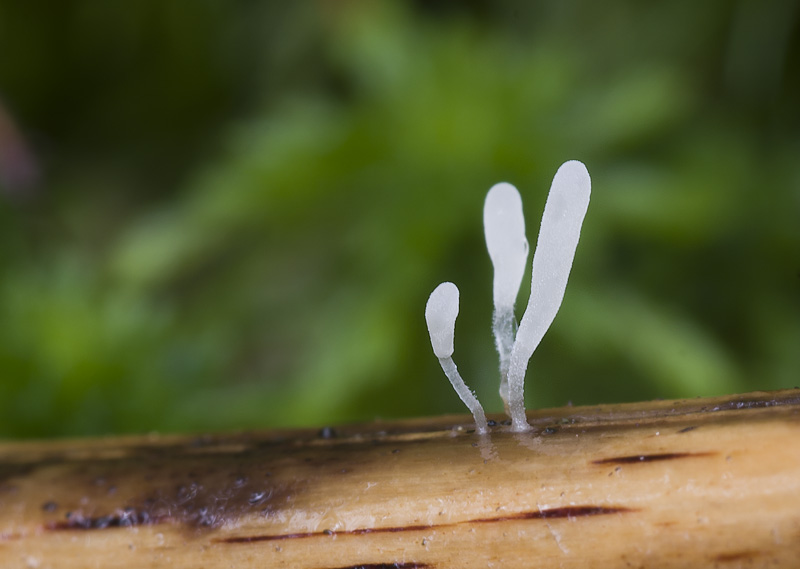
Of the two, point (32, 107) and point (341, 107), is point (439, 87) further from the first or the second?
point (32, 107)

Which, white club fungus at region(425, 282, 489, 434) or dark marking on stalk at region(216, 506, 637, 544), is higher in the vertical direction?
white club fungus at region(425, 282, 489, 434)

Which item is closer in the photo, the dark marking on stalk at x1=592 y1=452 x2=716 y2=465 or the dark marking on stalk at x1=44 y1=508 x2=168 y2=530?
the dark marking on stalk at x1=592 y1=452 x2=716 y2=465

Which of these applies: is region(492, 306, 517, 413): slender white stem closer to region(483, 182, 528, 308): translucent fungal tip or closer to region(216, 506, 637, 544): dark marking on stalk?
region(483, 182, 528, 308): translucent fungal tip

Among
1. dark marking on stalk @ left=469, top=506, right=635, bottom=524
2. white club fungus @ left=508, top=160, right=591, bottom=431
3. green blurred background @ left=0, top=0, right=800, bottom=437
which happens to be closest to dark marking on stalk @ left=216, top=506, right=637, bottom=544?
dark marking on stalk @ left=469, top=506, right=635, bottom=524

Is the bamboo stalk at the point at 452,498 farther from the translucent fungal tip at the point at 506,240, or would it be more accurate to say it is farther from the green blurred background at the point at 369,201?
the green blurred background at the point at 369,201

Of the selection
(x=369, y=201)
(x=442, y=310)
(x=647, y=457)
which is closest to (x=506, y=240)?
(x=442, y=310)

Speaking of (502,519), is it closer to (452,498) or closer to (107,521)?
(452,498)
